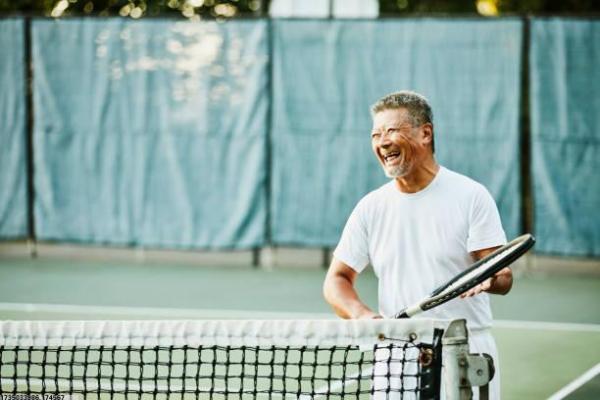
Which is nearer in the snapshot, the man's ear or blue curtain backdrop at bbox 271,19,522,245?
the man's ear

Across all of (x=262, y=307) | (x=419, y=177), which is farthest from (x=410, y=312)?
(x=262, y=307)

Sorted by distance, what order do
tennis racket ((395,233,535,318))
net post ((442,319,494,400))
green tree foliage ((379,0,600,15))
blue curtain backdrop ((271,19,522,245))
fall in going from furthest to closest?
green tree foliage ((379,0,600,15))
blue curtain backdrop ((271,19,522,245))
tennis racket ((395,233,535,318))
net post ((442,319,494,400))

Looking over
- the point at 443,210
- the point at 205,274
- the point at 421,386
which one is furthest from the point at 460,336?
the point at 205,274

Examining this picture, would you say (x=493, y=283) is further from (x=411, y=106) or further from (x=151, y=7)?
(x=151, y=7)

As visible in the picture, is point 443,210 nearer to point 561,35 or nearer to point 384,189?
point 384,189

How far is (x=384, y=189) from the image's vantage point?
397 cm

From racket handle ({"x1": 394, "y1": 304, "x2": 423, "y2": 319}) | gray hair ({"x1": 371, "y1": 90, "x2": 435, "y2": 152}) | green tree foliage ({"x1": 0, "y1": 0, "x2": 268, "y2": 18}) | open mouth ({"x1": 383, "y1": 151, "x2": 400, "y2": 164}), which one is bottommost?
racket handle ({"x1": 394, "y1": 304, "x2": 423, "y2": 319})

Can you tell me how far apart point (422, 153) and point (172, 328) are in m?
1.03

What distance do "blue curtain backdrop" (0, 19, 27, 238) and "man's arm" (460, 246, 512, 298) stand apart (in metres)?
9.14

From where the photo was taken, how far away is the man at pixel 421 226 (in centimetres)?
375

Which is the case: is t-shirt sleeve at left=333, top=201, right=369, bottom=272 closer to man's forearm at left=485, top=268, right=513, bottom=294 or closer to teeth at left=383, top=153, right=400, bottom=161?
teeth at left=383, top=153, right=400, bottom=161

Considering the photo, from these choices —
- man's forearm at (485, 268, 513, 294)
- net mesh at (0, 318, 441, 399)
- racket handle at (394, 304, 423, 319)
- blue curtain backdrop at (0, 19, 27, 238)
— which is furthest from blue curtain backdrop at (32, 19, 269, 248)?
racket handle at (394, 304, 423, 319)

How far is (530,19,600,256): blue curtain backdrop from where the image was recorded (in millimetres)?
10469

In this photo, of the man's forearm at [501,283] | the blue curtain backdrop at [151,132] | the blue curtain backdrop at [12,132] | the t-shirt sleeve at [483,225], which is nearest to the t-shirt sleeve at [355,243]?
the t-shirt sleeve at [483,225]
